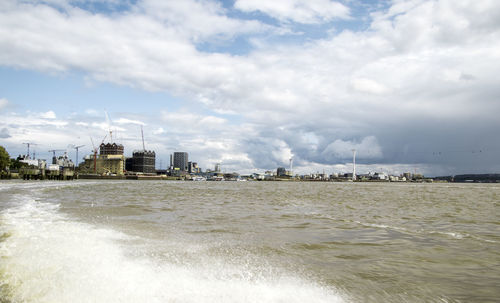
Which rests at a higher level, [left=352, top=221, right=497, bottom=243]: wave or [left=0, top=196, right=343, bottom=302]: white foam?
[left=0, top=196, right=343, bottom=302]: white foam

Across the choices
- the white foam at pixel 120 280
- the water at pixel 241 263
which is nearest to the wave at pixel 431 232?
the water at pixel 241 263

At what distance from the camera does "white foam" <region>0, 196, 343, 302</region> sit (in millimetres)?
5258

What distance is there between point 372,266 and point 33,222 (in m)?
12.0

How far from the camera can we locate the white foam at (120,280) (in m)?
5.26

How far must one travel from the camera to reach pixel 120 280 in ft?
19.6

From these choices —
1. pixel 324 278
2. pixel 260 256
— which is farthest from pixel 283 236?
pixel 324 278

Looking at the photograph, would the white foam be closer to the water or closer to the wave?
the water

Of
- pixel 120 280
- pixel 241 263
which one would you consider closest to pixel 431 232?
pixel 241 263

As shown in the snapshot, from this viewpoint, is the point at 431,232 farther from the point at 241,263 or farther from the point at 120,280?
the point at 120,280

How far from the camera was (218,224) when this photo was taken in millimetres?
13906

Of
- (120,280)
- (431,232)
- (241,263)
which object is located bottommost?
(431,232)

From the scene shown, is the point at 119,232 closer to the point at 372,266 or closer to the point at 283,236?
the point at 283,236

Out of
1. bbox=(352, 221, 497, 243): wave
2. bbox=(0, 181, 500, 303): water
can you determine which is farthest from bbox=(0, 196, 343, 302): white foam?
bbox=(352, 221, 497, 243): wave

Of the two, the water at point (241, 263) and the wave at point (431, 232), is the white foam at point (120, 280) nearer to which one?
the water at point (241, 263)
